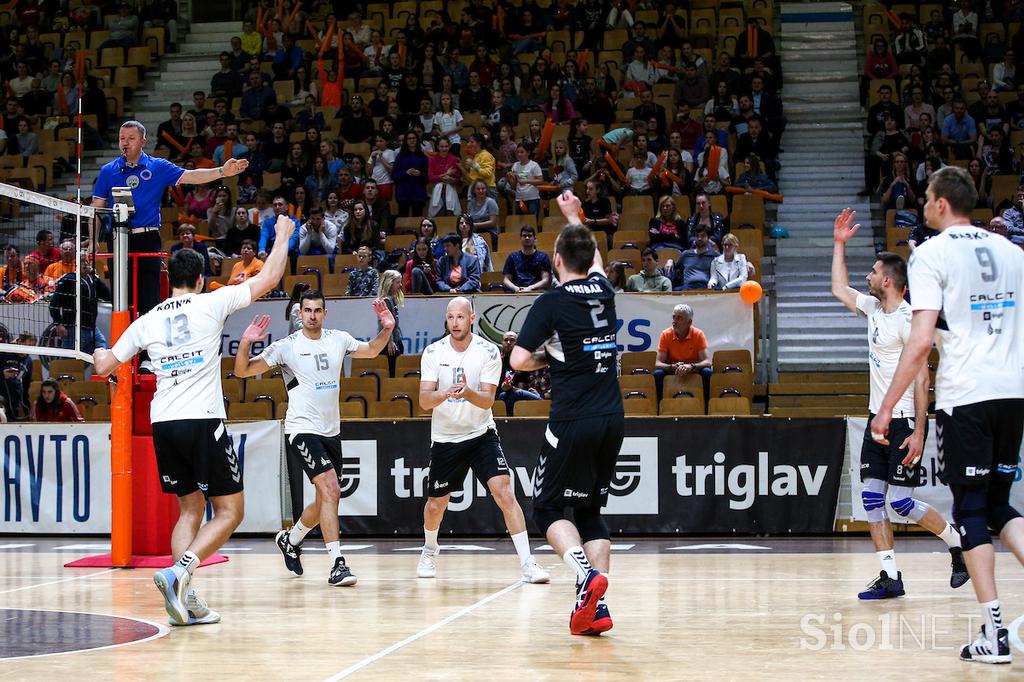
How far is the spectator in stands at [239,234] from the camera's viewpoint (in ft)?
61.6

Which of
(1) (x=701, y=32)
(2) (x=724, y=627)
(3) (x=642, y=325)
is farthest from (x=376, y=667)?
(1) (x=701, y=32)

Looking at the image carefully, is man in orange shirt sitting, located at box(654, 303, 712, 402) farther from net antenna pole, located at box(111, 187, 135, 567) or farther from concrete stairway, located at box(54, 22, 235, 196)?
concrete stairway, located at box(54, 22, 235, 196)

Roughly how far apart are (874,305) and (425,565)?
4.04m

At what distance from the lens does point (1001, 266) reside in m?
6.06

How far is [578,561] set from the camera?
6.71 meters

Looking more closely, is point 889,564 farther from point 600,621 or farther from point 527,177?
point 527,177

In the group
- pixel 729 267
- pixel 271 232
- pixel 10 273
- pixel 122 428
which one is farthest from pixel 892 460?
pixel 271 232

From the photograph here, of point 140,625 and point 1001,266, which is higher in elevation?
point 1001,266

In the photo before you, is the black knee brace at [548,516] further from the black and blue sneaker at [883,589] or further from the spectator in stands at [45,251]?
the spectator in stands at [45,251]

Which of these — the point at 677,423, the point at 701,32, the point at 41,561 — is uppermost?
the point at 701,32

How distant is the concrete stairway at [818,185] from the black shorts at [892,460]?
7948 mm

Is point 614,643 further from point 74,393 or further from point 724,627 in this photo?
point 74,393

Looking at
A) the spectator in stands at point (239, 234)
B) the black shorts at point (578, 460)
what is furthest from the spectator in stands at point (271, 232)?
the black shorts at point (578, 460)

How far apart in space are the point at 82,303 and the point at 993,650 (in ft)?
34.5
